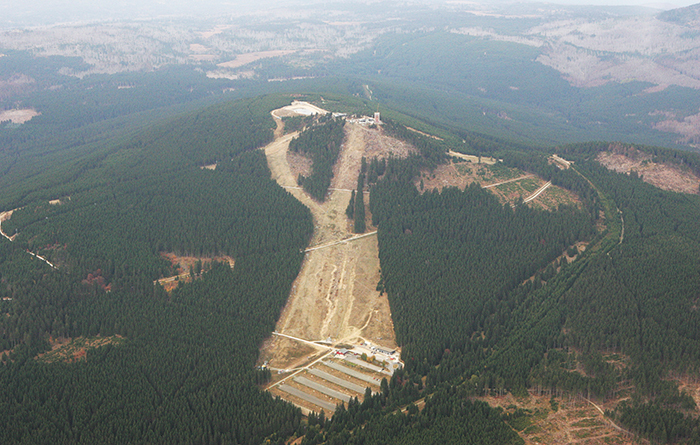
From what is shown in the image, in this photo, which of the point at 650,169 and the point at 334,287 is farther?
the point at 650,169

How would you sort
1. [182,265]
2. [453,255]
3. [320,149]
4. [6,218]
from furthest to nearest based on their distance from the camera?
1. [320,149]
2. [6,218]
3. [182,265]
4. [453,255]

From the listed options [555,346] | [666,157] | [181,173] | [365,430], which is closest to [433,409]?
[365,430]

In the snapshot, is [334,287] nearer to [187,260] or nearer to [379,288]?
[379,288]

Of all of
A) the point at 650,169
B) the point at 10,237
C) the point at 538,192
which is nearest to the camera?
the point at 10,237

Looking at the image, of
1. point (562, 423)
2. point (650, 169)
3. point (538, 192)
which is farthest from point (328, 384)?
point (650, 169)

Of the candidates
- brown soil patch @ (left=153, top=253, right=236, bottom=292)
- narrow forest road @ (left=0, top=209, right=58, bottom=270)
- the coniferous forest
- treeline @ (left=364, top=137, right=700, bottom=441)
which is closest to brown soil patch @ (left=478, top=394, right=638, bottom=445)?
the coniferous forest

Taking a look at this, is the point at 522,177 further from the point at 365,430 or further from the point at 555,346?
the point at 365,430

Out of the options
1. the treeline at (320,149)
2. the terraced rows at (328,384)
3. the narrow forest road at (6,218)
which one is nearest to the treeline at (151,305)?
the narrow forest road at (6,218)

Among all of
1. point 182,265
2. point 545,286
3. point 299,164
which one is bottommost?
point 182,265
